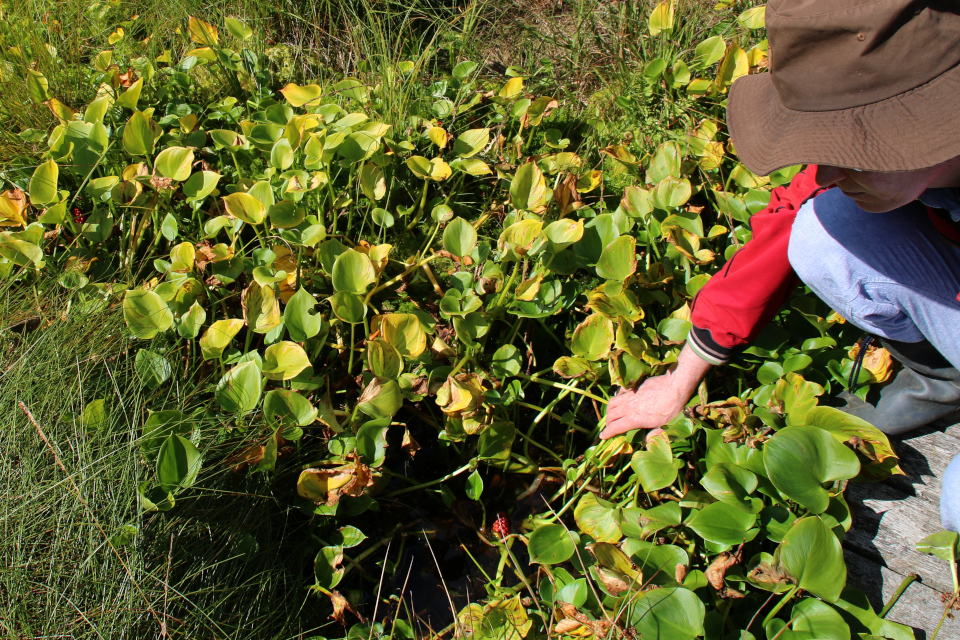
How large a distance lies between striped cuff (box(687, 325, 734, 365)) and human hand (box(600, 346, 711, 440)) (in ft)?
0.06

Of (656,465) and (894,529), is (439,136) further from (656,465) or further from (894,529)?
(894,529)

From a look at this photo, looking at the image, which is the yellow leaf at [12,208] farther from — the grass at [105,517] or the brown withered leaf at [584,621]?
the brown withered leaf at [584,621]

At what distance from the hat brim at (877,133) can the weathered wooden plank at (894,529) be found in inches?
31.7

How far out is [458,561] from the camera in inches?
54.1

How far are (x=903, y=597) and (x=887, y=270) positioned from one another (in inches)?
23.5

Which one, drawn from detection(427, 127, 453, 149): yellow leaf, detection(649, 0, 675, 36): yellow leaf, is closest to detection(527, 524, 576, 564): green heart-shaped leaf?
detection(427, 127, 453, 149): yellow leaf

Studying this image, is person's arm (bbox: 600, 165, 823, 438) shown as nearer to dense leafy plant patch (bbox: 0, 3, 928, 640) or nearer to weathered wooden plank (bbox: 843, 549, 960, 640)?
dense leafy plant patch (bbox: 0, 3, 928, 640)

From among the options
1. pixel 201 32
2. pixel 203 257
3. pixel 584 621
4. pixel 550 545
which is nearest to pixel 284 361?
pixel 203 257

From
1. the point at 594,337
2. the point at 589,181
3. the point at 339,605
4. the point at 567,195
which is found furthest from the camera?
the point at 589,181

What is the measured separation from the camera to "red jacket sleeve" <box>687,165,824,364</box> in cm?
117

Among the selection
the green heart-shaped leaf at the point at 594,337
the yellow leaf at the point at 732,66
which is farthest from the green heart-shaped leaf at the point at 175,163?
the yellow leaf at the point at 732,66

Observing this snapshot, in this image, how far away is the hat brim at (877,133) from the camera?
72 cm

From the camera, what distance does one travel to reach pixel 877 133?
754 millimetres

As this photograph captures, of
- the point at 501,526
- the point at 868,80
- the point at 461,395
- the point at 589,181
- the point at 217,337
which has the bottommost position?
the point at 501,526
